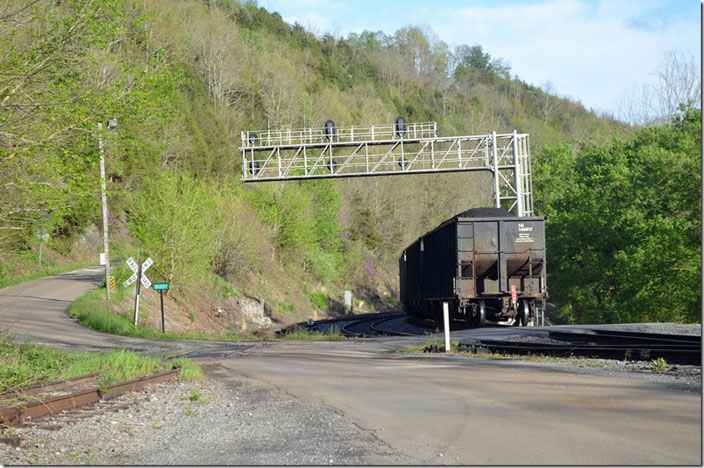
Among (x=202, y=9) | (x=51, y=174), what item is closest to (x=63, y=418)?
(x=51, y=174)

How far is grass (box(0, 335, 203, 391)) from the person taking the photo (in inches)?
444

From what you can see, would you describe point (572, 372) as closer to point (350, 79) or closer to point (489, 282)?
point (489, 282)

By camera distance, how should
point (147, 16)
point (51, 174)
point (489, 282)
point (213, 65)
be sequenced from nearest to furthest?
1. point (51, 174)
2. point (147, 16)
3. point (489, 282)
4. point (213, 65)

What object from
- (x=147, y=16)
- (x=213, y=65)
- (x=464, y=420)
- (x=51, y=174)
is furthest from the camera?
(x=213, y=65)

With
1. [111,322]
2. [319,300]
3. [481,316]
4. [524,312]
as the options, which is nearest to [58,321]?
[111,322]

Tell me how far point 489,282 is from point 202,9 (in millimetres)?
77781

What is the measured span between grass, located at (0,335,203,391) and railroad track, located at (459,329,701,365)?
7343 millimetres

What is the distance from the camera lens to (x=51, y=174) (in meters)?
15.0

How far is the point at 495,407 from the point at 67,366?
7.96m

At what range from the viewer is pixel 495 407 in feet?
29.6

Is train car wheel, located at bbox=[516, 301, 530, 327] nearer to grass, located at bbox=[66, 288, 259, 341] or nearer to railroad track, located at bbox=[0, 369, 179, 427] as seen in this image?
grass, located at bbox=[66, 288, 259, 341]

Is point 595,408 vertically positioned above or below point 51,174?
below

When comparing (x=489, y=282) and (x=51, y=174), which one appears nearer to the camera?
(x=51, y=174)

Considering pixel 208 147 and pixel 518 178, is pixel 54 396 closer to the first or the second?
pixel 518 178
